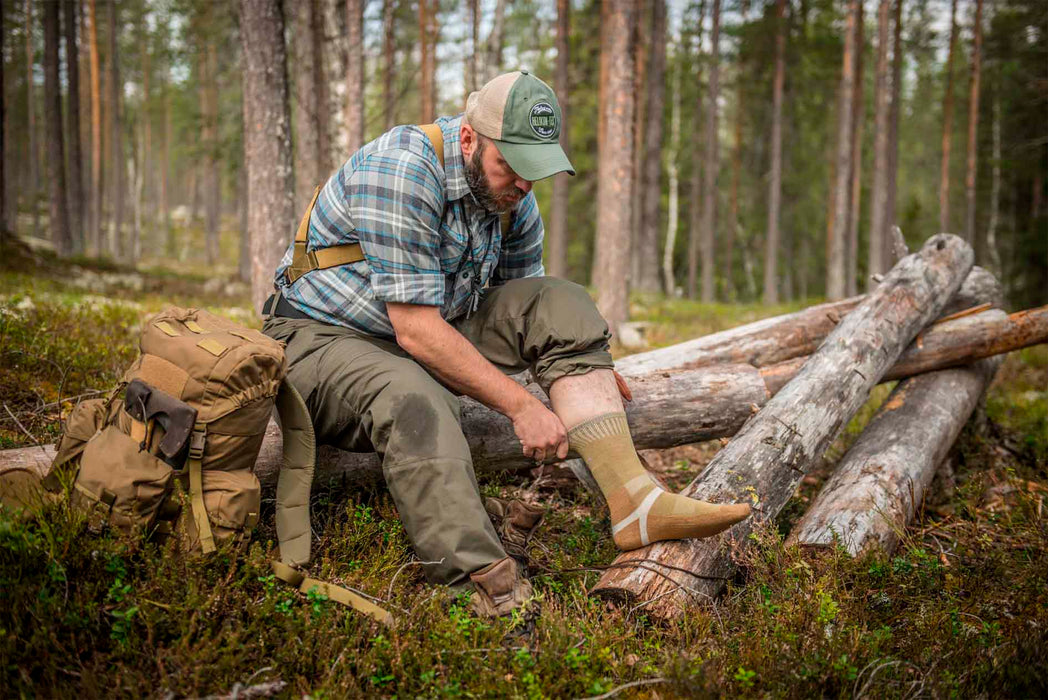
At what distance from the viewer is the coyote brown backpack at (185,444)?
2396mm

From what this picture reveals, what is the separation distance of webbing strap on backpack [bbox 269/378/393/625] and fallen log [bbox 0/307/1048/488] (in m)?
0.39

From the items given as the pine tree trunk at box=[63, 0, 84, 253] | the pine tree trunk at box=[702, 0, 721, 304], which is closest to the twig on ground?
the pine tree trunk at box=[63, 0, 84, 253]


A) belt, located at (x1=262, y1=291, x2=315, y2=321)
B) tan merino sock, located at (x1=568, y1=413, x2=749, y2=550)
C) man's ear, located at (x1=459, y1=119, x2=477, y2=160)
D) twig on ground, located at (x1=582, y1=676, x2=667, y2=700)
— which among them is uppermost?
man's ear, located at (x1=459, y1=119, x2=477, y2=160)

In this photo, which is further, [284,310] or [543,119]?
[284,310]

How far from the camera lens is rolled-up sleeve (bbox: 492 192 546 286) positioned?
359 centimetres

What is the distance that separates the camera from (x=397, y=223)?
290 centimetres

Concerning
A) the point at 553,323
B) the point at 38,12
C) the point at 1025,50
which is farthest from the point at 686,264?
the point at 553,323

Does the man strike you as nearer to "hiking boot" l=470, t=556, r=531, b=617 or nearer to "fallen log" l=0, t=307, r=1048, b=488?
"hiking boot" l=470, t=556, r=531, b=617

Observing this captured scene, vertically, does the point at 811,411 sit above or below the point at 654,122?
below

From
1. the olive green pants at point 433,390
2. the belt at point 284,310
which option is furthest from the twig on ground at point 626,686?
the belt at point 284,310

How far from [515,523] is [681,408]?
1.27 meters

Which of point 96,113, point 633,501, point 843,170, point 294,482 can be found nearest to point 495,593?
point 633,501

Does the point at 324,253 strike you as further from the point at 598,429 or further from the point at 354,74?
the point at 354,74

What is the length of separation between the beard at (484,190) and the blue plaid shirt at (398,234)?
0.04 m
